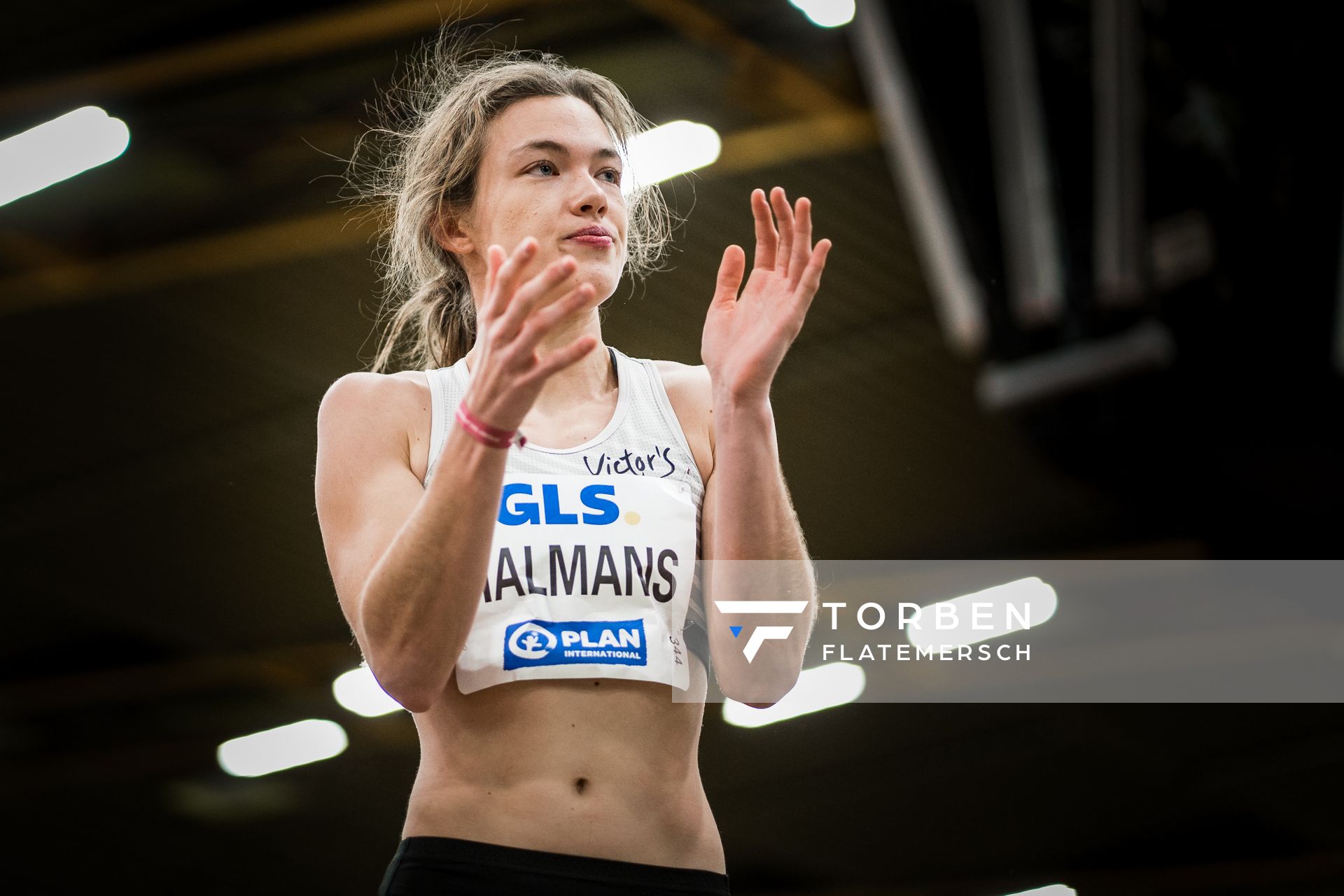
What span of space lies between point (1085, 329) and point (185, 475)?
406 cm

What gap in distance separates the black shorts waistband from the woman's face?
2.08ft

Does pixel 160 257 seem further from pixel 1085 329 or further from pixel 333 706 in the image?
pixel 333 706

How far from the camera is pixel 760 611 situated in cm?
168

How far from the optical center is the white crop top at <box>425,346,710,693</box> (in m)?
1.58

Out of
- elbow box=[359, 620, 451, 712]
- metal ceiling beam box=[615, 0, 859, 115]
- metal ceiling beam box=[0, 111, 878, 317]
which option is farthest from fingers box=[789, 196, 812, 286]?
metal ceiling beam box=[0, 111, 878, 317]

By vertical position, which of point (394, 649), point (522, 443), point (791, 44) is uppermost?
point (791, 44)

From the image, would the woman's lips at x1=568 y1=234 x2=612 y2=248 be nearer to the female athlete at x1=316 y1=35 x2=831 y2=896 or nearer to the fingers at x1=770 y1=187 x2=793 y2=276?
the female athlete at x1=316 y1=35 x2=831 y2=896

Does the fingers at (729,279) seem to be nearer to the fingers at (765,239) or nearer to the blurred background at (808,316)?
the fingers at (765,239)

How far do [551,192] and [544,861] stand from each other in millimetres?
834

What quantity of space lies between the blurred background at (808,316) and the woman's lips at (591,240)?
1991mm

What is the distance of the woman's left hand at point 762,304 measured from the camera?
1641 mm

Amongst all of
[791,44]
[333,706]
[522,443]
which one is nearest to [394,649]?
[522,443]

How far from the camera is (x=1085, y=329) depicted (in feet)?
13.5

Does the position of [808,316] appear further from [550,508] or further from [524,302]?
[524,302]
